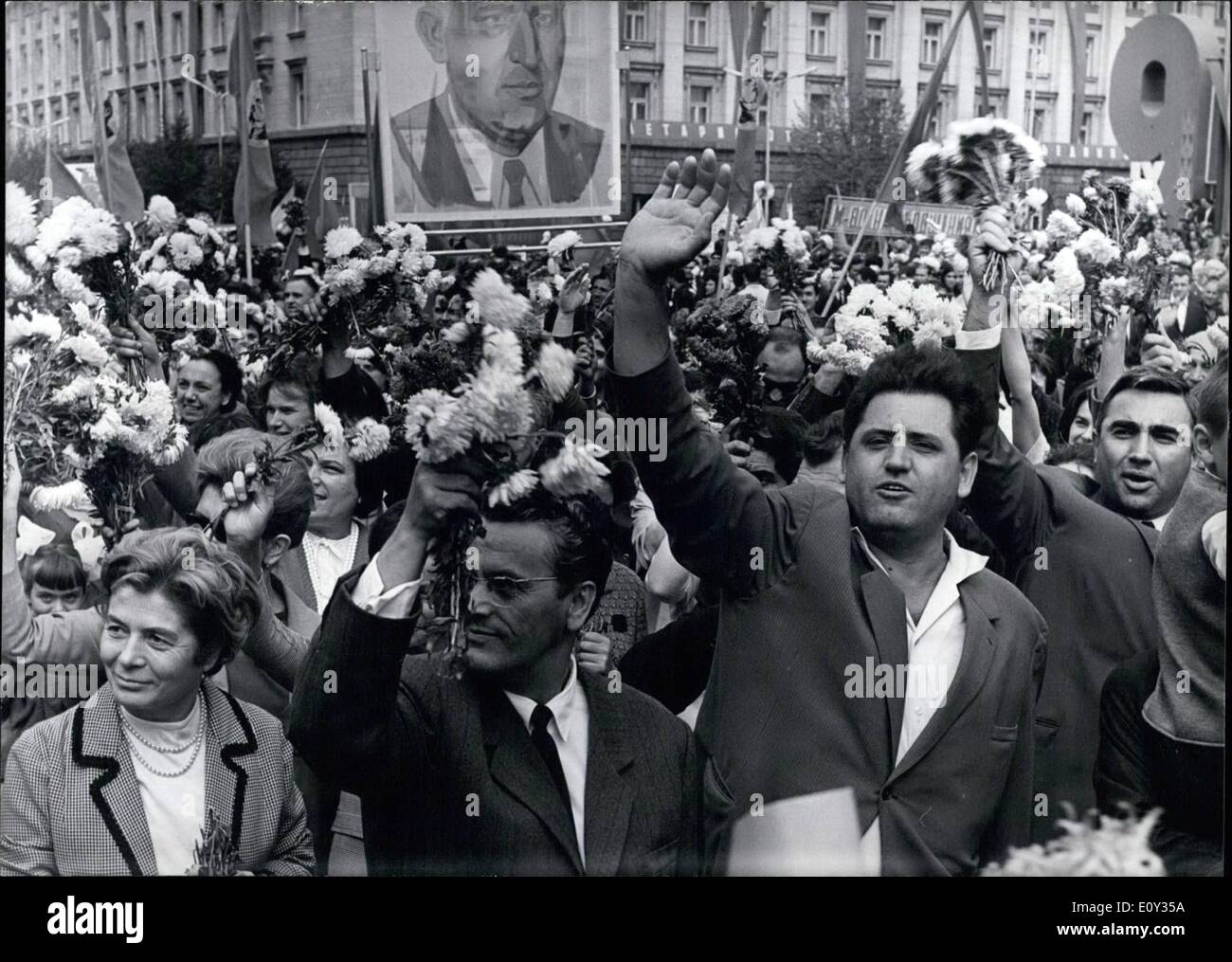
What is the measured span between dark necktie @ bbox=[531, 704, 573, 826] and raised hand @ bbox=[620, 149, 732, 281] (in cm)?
100

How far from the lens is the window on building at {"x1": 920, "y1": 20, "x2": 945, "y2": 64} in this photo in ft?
16.3

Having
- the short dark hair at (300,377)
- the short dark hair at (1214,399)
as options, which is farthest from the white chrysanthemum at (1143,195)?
the short dark hair at (300,377)

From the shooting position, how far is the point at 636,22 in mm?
4961

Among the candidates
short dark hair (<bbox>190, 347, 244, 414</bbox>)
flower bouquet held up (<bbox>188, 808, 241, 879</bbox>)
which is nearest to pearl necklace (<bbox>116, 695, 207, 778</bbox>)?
flower bouquet held up (<bbox>188, 808, 241, 879</bbox>)

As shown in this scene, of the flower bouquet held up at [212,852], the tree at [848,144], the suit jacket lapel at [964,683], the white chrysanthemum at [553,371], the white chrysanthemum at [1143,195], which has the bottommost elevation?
the flower bouquet held up at [212,852]

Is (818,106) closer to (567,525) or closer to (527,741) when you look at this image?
(567,525)

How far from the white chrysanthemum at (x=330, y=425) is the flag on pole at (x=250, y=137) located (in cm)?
88

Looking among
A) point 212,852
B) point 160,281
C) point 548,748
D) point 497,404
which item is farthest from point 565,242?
point 212,852

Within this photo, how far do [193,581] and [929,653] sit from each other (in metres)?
1.73

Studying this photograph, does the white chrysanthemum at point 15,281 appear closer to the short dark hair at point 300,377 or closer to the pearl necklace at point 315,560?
the short dark hair at point 300,377

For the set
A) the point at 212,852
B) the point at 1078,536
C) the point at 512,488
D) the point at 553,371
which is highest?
the point at 553,371

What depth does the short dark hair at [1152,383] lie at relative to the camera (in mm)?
5105

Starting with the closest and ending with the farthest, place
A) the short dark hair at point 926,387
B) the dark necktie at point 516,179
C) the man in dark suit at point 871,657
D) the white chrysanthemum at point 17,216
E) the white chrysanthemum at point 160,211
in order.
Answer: the man in dark suit at point 871,657 → the short dark hair at point 926,387 → the white chrysanthemum at point 17,216 → the dark necktie at point 516,179 → the white chrysanthemum at point 160,211

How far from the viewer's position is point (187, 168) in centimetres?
555
